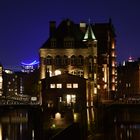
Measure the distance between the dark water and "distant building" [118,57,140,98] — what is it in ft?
228

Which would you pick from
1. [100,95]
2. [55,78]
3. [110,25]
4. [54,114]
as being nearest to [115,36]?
[110,25]

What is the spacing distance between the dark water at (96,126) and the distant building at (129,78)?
6947 centimetres

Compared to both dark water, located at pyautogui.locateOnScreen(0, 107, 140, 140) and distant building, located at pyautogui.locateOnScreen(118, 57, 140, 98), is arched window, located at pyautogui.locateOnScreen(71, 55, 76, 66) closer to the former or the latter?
dark water, located at pyautogui.locateOnScreen(0, 107, 140, 140)

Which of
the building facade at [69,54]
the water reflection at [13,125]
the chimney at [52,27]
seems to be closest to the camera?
the water reflection at [13,125]

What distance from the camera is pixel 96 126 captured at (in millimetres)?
93375

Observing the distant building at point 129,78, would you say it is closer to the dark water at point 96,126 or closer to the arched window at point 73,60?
the dark water at point 96,126

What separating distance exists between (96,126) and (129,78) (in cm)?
9318

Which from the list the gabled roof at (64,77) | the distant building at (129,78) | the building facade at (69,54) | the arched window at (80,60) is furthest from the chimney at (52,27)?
the distant building at (129,78)

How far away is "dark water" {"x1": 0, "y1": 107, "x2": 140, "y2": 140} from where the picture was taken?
268 feet

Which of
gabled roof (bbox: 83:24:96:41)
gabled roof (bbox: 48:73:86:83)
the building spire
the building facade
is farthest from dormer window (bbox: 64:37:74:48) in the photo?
gabled roof (bbox: 48:73:86:83)

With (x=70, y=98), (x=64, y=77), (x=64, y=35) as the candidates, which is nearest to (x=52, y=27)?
(x=64, y=35)

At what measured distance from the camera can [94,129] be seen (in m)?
90.8

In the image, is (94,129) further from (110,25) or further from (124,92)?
(124,92)

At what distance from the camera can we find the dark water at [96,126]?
81625 millimetres
